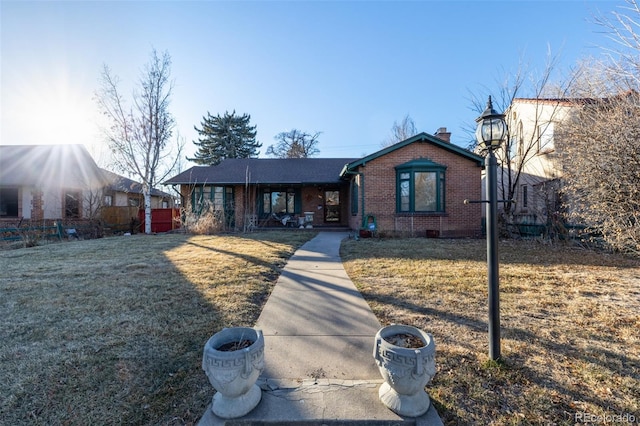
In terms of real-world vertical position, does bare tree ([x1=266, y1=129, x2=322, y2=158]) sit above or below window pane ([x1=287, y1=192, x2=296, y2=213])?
above

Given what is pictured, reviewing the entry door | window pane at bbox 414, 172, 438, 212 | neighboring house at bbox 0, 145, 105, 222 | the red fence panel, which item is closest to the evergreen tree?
neighboring house at bbox 0, 145, 105, 222

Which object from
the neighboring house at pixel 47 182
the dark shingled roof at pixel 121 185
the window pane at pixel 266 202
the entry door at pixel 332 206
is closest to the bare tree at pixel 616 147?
the entry door at pixel 332 206

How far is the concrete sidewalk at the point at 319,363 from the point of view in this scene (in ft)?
6.40

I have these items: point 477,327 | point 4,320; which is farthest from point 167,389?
point 477,327

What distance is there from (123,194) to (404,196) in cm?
2255

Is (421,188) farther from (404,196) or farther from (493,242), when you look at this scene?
(493,242)

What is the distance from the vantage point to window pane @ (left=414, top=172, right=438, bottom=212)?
1190 cm

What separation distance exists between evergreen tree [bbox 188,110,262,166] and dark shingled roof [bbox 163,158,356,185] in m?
17.5

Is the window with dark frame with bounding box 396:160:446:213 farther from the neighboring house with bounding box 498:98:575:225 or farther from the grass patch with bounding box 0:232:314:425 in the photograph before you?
the grass patch with bounding box 0:232:314:425

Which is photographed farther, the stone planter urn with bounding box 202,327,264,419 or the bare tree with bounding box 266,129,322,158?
the bare tree with bounding box 266,129,322,158

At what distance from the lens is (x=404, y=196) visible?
12102 mm

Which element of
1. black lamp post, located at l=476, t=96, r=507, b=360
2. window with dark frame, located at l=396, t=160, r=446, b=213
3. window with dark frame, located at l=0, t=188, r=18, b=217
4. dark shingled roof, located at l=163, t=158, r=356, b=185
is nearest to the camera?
black lamp post, located at l=476, t=96, r=507, b=360

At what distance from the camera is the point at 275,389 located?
2244 mm

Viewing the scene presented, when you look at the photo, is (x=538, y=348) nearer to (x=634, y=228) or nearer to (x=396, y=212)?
(x=634, y=228)
